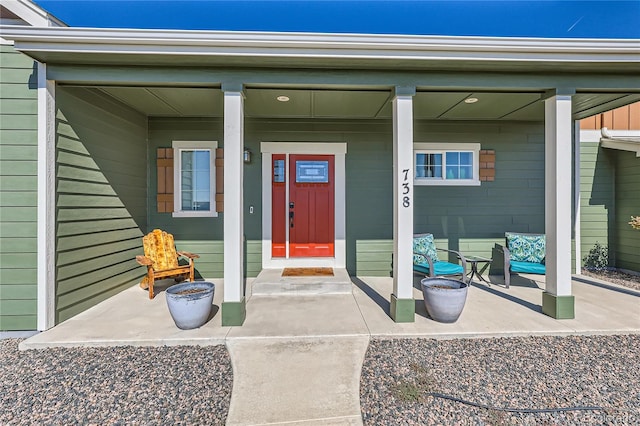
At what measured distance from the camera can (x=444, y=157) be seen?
15.4ft

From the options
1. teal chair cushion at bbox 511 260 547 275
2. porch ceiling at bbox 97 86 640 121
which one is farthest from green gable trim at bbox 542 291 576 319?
porch ceiling at bbox 97 86 640 121

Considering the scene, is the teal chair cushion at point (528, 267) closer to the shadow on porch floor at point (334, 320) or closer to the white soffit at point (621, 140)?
the shadow on porch floor at point (334, 320)

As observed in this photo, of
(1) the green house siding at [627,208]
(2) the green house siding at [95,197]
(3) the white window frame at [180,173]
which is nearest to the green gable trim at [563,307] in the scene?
(1) the green house siding at [627,208]

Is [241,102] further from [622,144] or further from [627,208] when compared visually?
[627,208]

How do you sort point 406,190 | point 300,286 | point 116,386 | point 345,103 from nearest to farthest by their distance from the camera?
point 116,386
point 406,190
point 345,103
point 300,286

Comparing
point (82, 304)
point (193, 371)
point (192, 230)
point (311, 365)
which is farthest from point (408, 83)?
point (82, 304)

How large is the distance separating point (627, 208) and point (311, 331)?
5671 millimetres

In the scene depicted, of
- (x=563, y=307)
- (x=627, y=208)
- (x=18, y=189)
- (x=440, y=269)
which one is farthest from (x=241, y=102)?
(x=627, y=208)

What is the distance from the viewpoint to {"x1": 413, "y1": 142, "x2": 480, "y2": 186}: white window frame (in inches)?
182

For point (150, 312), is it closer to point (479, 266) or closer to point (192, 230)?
point (192, 230)

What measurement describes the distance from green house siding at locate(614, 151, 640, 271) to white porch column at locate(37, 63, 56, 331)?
7.83 meters

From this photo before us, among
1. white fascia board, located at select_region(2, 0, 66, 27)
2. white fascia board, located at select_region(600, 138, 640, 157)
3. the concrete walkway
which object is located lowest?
the concrete walkway

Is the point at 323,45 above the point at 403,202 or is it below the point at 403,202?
above

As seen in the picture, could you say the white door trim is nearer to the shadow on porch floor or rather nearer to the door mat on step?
the door mat on step
